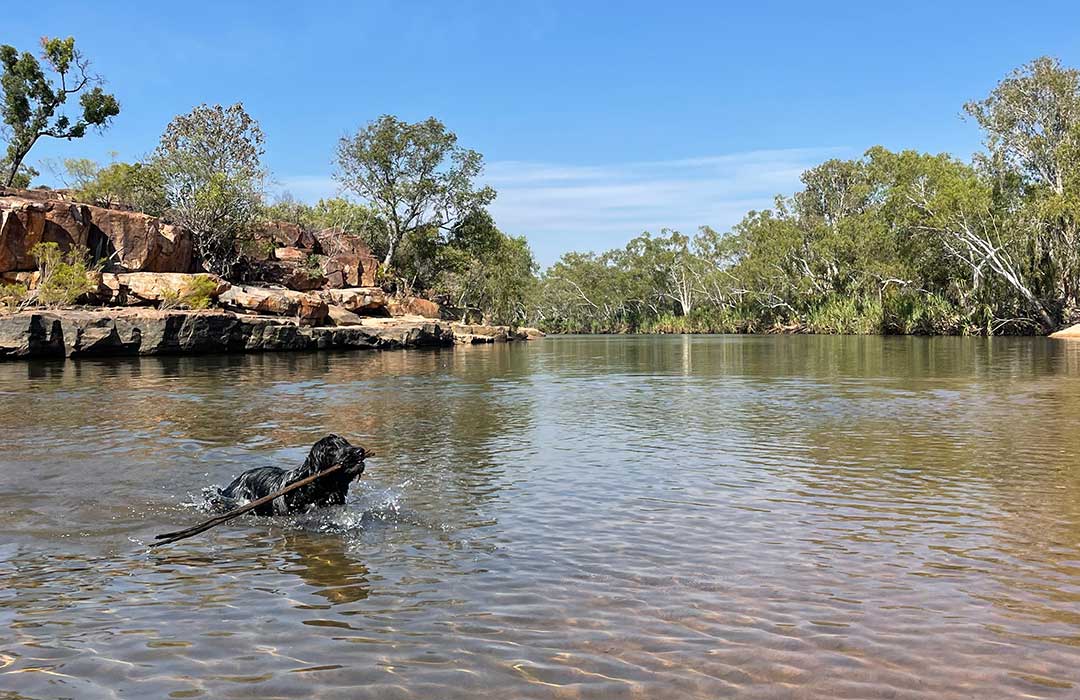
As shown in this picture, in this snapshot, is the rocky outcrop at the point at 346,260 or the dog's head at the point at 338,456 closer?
the dog's head at the point at 338,456

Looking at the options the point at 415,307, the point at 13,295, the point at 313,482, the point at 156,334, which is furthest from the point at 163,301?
the point at 313,482

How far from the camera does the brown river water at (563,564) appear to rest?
3873 millimetres

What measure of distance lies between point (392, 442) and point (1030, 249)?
181 feet

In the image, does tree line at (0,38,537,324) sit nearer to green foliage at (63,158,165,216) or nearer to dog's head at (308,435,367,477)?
green foliage at (63,158,165,216)

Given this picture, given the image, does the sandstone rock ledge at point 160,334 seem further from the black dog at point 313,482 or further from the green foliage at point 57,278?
the black dog at point 313,482

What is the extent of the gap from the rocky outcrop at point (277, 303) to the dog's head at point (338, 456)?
34062mm

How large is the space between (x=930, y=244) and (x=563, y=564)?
59.1 metres

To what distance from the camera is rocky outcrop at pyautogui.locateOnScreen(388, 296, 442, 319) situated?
2067 inches

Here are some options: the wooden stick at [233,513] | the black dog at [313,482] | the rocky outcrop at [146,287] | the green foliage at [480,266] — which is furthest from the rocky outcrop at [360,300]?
the wooden stick at [233,513]

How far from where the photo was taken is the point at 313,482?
22.3 ft

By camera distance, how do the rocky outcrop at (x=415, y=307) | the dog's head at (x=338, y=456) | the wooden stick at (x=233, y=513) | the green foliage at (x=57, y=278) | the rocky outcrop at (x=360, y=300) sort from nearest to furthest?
the wooden stick at (x=233, y=513) → the dog's head at (x=338, y=456) → the green foliage at (x=57, y=278) → the rocky outcrop at (x=360, y=300) → the rocky outcrop at (x=415, y=307)

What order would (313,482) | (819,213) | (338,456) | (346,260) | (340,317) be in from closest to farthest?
1. (338,456)
2. (313,482)
3. (340,317)
4. (346,260)
5. (819,213)

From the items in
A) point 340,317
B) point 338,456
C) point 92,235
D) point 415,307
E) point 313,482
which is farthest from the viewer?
point 415,307

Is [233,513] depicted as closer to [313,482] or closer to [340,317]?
[313,482]
